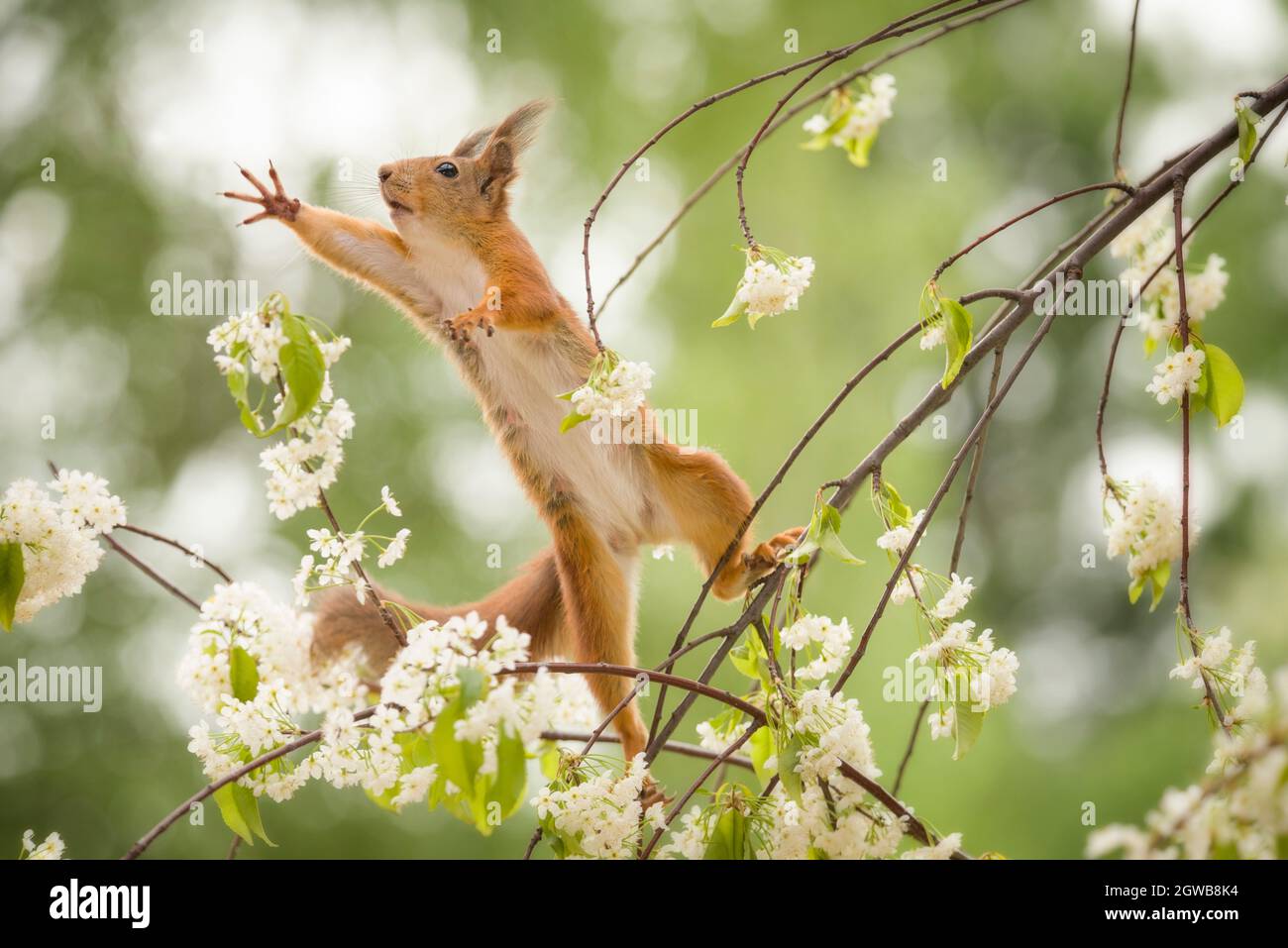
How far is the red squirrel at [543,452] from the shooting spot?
1903 millimetres

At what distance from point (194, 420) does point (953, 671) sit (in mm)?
4298

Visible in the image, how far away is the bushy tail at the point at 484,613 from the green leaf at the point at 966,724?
3.16 ft

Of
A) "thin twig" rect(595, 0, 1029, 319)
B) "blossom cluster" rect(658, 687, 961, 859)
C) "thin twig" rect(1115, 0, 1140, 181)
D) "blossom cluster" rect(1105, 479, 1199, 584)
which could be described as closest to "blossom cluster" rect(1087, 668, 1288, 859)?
"blossom cluster" rect(658, 687, 961, 859)

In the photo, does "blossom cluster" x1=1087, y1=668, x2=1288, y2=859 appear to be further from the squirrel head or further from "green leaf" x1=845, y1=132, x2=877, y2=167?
the squirrel head

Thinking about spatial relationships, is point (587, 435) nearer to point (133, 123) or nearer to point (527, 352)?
point (527, 352)

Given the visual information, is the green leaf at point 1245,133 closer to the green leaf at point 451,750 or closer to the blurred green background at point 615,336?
the green leaf at point 451,750

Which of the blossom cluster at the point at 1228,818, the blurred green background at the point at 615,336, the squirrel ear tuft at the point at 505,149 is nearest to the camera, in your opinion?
the blossom cluster at the point at 1228,818

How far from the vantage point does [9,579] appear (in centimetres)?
117

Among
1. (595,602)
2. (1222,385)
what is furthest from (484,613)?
(1222,385)

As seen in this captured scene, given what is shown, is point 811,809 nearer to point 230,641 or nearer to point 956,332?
point 956,332

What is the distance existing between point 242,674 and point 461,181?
48.8 inches

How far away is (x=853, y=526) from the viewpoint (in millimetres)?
4445

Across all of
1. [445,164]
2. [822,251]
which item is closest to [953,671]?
[445,164]

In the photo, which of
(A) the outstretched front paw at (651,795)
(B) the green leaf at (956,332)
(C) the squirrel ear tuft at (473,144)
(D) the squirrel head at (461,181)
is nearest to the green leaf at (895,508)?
(B) the green leaf at (956,332)
